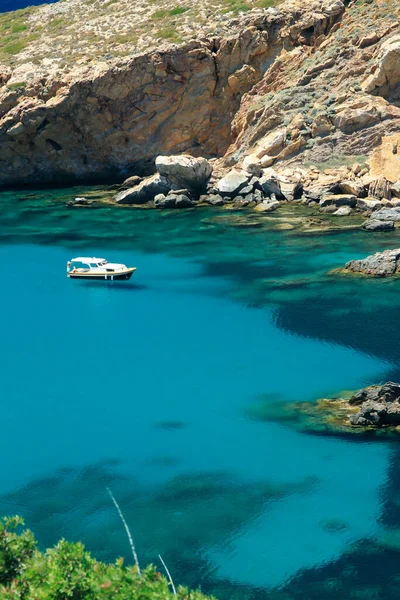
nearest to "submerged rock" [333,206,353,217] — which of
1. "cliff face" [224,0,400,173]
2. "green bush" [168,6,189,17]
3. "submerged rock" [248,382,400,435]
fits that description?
"cliff face" [224,0,400,173]

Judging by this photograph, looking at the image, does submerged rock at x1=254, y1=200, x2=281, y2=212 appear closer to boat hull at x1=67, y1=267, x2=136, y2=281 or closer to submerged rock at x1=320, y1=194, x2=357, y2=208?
submerged rock at x1=320, y1=194, x2=357, y2=208

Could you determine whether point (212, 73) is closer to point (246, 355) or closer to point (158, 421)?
point (246, 355)

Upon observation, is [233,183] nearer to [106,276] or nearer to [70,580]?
[106,276]

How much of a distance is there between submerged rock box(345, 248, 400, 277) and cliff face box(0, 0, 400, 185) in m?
26.7

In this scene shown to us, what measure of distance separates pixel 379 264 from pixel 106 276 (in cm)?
2049

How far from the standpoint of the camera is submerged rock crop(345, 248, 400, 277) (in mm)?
60344

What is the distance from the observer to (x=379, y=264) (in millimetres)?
60812

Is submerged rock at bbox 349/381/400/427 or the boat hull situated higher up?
the boat hull

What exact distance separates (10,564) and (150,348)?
31.5 m

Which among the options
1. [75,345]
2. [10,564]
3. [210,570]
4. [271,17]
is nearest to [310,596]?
[210,570]

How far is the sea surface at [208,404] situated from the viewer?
30.8 meters

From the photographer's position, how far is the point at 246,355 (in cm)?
4919

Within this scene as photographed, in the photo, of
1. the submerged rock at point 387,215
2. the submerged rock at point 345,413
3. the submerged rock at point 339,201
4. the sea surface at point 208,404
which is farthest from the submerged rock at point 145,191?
the submerged rock at point 345,413

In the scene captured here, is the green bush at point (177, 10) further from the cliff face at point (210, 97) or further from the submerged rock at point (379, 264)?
the submerged rock at point (379, 264)
